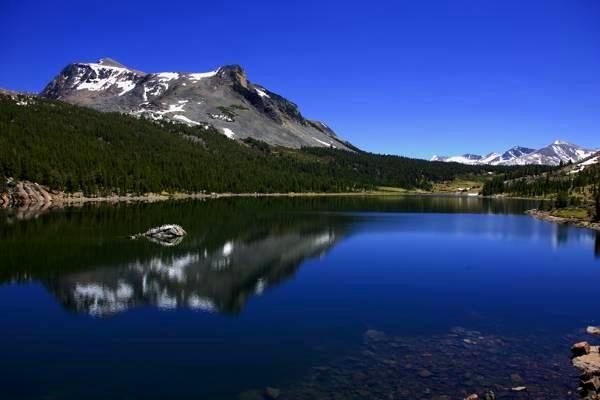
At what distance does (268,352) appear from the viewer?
28391mm

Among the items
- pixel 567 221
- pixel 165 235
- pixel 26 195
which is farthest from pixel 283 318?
pixel 26 195

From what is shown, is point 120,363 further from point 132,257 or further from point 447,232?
point 447,232

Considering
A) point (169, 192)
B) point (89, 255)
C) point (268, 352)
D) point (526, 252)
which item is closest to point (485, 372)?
point (268, 352)

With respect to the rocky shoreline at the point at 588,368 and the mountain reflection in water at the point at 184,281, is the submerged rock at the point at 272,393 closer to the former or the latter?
the rocky shoreline at the point at 588,368

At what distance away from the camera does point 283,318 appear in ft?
117

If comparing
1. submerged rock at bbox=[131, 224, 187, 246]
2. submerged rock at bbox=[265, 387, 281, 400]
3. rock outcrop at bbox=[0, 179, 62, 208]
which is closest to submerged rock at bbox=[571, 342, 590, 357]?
submerged rock at bbox=[265, 387, 281, 400]

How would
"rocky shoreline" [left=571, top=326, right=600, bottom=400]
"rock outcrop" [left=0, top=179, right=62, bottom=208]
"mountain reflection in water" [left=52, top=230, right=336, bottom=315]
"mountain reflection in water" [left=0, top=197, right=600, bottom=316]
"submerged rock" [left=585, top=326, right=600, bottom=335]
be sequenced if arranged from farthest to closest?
"rock outcrop" [left=0, top=179, right=62, bottom=208]
"mountain reflection in water" [left=0, top=197, right=600, bottom=316]
"mountain reflection in water" [left=52, top=230, right=336, bottom=315]
"submerged rock" [left=585, top=326, right=600, bottom=335]
"rocky shoreline" [left=571, top=326, right=600, bottom=400]

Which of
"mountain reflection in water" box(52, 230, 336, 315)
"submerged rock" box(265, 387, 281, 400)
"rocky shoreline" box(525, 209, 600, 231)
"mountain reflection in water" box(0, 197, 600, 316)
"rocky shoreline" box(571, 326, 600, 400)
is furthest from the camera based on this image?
"rocky shoreline" box(525, 209, 600, 231)

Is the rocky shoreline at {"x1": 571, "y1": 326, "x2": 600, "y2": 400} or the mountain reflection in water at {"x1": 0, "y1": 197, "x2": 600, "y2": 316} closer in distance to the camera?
the rocky shoreline at {"x1": 571, "y1": 326, "x2": 600, "y2": 400}

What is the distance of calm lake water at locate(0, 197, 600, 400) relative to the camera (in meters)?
24.3

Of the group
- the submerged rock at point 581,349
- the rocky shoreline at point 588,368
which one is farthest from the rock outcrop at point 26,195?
the rocky shoreline at point 588,368

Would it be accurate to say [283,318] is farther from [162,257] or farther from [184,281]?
[162,257]

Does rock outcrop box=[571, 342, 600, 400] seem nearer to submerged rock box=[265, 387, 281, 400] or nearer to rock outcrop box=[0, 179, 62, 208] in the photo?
submerged rock box=[265, 387, 281, 400]

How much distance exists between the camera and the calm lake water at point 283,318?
24.3 metres
